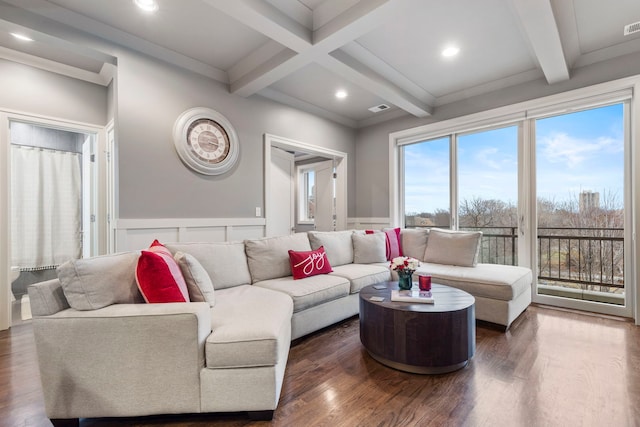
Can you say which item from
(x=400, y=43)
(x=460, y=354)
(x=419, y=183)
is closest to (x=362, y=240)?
(x=419, y=183)

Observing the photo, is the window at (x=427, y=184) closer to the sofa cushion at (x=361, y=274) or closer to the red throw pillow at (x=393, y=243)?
the red throw pillow at (x=393, y=243)

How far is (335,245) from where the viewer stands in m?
3.40

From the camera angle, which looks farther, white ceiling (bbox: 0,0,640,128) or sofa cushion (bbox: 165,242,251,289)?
sofa cushion (bbox: 165,242,251,289)

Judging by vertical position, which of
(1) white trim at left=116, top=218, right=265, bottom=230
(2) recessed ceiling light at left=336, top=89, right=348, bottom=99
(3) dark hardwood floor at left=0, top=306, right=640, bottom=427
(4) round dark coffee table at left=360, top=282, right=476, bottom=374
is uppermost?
(2) recessed ceiling light at left=336, top=89, right=348, bottom=99

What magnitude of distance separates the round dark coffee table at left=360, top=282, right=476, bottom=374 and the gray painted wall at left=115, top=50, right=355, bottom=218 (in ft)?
6.99

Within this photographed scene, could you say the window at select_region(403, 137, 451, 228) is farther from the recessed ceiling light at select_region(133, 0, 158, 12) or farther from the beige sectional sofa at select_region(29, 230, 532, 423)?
the recessed ceiling light at select_region(133, 0, 158, 12)

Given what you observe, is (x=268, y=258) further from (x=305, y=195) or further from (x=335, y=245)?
(x=305, y=195)

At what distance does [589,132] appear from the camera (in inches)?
125

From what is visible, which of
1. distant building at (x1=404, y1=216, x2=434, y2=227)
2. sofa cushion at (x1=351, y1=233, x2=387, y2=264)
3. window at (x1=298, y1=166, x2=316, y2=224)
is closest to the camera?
sofa cushion at (x1=351, y1=233, x2=387, y2=264)

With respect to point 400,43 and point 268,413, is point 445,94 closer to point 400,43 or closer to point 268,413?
point 400,43

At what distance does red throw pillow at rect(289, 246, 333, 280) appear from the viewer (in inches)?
109

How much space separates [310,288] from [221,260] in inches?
31.0

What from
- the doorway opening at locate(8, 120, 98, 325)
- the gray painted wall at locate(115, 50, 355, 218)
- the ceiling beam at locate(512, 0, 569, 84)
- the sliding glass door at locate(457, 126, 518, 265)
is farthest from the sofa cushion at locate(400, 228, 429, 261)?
the doorway opening at locate(8, 120, 98, 325)

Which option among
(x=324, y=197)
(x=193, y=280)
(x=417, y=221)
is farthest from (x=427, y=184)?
(x=193, y=280)
